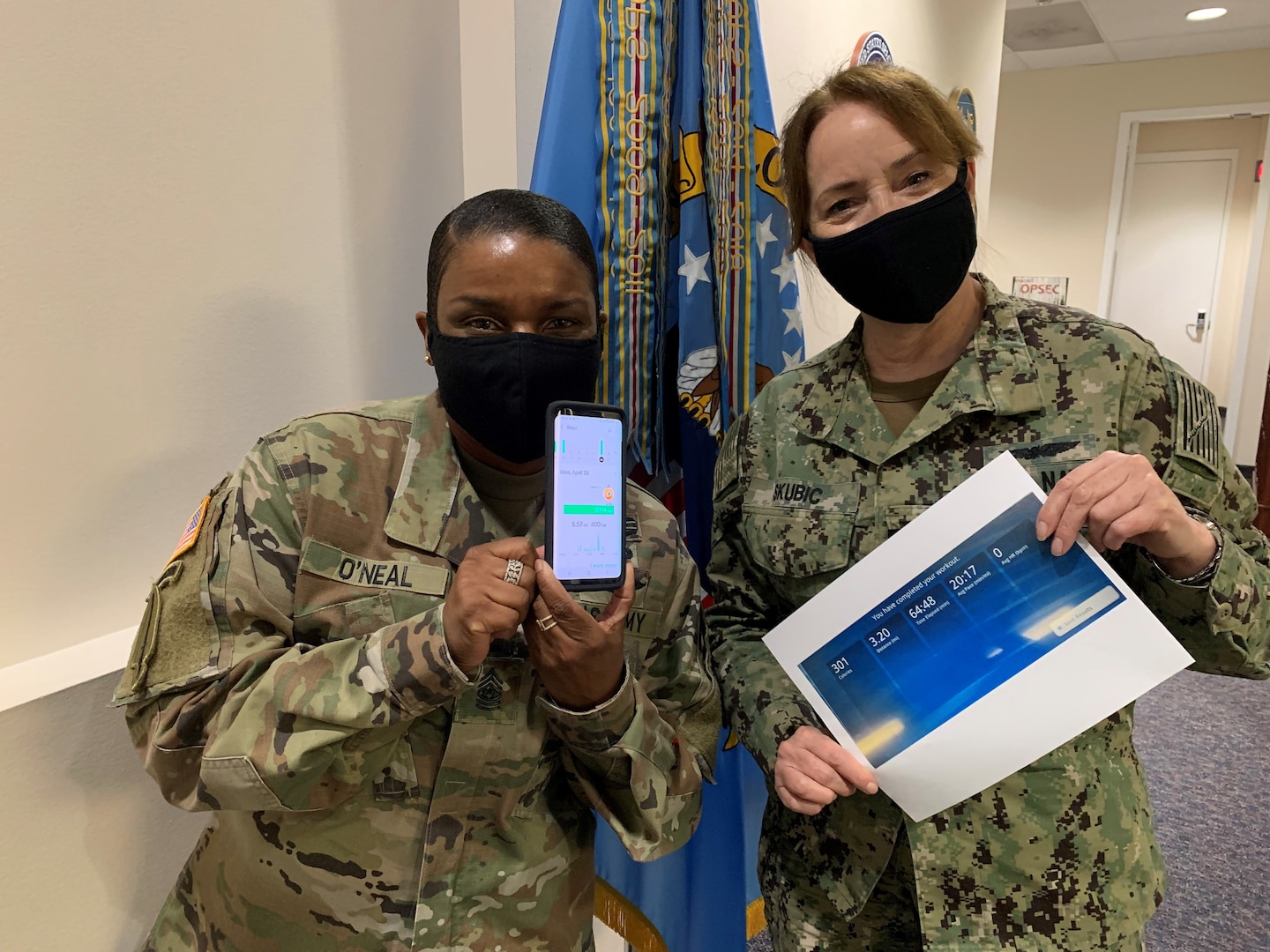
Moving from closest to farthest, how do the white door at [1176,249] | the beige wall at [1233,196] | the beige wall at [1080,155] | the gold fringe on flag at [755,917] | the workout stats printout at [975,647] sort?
the workout stats printout at [975,647] → the gold fringe on flag at [755,917] → the beige wall at [1080,155] → the beige wall at [1233,196] → the white door at [1176,249]

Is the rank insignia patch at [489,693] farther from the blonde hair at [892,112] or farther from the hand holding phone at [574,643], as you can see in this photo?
the blonde hair at [892,112]

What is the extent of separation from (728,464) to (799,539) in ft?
0.55

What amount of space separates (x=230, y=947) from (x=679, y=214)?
1192mm

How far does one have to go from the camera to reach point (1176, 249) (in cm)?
658

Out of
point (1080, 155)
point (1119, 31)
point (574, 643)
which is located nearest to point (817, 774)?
point (574, 643)

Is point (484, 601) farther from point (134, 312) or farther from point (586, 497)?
point (134, 312)

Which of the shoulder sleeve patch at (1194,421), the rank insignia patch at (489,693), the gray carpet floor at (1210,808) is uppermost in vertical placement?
the shoulder sleeve patch at (1194,421)

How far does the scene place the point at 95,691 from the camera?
0.93 meters

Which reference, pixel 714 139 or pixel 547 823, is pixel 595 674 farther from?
pixel 714 139

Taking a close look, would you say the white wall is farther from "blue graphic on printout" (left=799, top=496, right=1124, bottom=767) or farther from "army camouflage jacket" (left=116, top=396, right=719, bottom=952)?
"blue graphic on printout" (left=799, top=496, right=1124, bottom=767)

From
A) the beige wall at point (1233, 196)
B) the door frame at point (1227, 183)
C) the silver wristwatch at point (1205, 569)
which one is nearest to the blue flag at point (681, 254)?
the silver wristwatch at point (1205, 569)

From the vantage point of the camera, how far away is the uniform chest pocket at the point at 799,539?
3.24ft

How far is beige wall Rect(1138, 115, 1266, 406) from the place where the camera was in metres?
6.36

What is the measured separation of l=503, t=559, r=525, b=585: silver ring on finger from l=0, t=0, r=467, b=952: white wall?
561 millimetres
